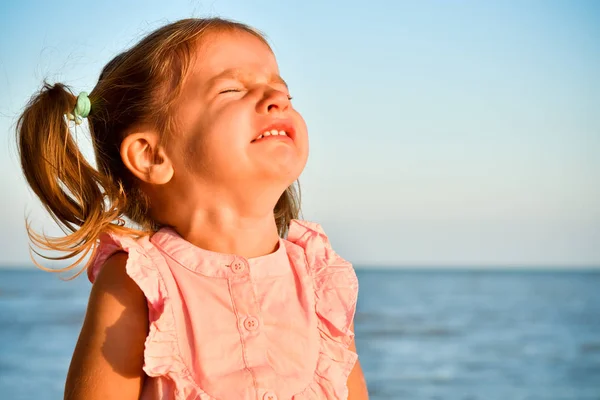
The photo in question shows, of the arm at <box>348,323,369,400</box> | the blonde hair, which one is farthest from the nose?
the arm at <box>348,323,369,400</box>

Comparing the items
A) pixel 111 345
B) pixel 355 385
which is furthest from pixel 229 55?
pixel 355 385

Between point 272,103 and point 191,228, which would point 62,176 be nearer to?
point 191,228

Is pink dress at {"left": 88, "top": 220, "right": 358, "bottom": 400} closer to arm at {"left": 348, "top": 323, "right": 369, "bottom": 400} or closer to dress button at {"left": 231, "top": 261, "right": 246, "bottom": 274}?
dress button at {"left": 231, "top": 261, "right": 246, "bottom": 274}

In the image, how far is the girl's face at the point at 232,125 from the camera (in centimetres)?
191

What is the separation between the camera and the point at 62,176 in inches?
80.4

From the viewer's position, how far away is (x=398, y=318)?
1214cm

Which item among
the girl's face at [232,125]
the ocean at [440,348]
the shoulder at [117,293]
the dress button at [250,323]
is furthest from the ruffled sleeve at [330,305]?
the ocean at [440,348]

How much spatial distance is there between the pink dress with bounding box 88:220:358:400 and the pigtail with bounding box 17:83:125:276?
105 mm

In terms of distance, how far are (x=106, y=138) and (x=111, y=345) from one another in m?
0.58

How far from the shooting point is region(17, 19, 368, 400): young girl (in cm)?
183

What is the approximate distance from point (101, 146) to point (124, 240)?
12.8 inches

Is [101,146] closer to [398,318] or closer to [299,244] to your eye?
[299,244]

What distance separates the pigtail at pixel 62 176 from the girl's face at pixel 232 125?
21 cm

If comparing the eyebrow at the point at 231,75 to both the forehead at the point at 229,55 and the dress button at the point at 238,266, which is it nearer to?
the forehead at the point at 229,55
